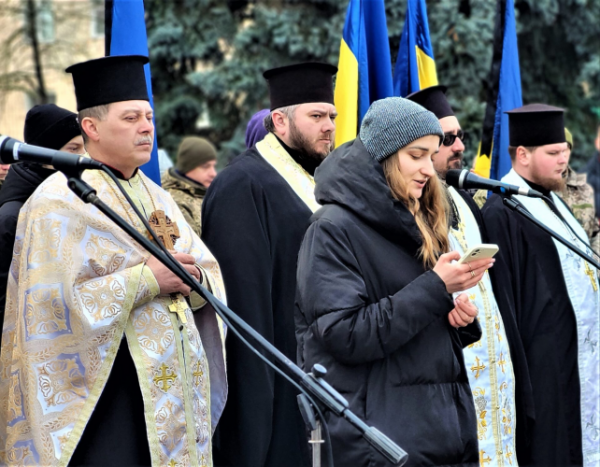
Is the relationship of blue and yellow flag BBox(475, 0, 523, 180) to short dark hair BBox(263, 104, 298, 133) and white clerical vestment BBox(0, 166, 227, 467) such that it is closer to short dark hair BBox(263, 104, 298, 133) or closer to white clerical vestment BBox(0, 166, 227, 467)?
short dark hair BBox(263, 104, 298, 133)

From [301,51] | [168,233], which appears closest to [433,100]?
[168,233]

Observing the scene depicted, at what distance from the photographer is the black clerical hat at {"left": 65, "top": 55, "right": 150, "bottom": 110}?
160 inches

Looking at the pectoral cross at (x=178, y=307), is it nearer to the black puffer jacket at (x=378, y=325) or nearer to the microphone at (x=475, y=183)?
the black puffer jacket at (x=378, y=325)

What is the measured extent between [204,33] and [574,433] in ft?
28.9

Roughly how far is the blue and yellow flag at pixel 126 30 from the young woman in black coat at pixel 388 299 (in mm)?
1785

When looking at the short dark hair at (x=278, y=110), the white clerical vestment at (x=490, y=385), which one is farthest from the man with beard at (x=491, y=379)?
the short dark hair at (x=278, y=110)

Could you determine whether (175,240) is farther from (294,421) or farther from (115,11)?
(115,11)

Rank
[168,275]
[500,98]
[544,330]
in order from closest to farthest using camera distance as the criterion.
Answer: [168,275] < [544,330] < [500,98]

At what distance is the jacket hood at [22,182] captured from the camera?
182 inches

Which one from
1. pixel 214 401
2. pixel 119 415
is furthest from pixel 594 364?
pixel 119 415

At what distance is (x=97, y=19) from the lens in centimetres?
1689

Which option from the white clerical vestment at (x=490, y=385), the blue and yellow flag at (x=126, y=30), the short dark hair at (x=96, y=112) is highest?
the blue and yellow flag at (x=126, y=30)

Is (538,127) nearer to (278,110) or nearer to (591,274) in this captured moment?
(591,274)

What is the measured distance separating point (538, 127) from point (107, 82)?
281 cm
